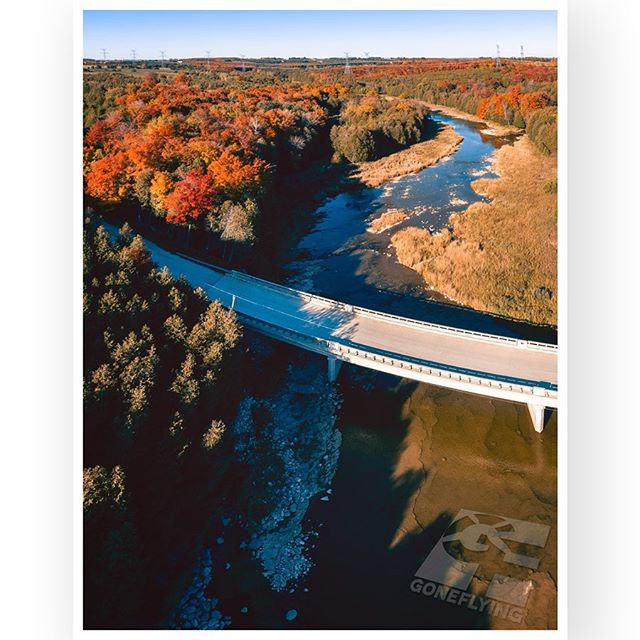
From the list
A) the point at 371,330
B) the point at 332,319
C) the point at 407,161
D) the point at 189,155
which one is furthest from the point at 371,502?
the point at 407,161

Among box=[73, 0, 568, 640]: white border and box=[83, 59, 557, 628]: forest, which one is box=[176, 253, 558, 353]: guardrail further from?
box=[73, 0, 568, 640]: white border

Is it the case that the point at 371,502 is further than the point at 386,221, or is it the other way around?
the point at 386,221

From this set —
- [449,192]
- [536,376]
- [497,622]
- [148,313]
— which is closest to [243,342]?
[148,313]

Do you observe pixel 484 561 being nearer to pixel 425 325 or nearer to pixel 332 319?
pixel 425 325

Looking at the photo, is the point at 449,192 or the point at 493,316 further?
the point at 449,192

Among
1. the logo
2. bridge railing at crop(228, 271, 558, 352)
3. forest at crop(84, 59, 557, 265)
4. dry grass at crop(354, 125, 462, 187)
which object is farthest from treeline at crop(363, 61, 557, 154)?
the logo

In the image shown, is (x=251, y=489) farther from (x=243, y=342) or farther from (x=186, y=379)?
(x=243, y=342)

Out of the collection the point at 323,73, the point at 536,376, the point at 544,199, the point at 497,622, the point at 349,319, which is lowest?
the point at 497,622
